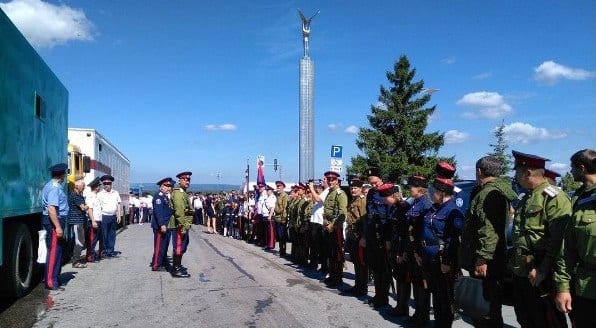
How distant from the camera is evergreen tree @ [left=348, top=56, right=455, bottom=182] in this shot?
134 ft

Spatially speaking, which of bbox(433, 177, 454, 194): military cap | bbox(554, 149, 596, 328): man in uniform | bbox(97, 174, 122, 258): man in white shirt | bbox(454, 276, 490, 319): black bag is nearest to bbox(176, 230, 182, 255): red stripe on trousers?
bbox(97, 174, 122, 258): man in white shirt

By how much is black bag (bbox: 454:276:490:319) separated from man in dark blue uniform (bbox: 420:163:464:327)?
15.1 inches

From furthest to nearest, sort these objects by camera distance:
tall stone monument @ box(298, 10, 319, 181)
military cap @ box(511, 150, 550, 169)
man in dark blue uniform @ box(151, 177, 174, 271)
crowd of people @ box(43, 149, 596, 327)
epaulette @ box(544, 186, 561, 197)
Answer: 1. tall stone monument @ box(298, 10, 319, 181)
2. man in dark blue uniform @ box(151, 177, 174, 271)
3. military cap @ box(511, 150, 550, 169)
4. epaulette @ box(544, 186, 561, 197)
5. crowd of people @ box(43, 149, 596, 327)

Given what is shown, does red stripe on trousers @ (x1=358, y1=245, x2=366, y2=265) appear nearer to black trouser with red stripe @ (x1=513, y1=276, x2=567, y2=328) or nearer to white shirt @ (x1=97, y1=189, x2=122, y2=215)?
black trouser with red stripe @ (x1=513, y1=276, x2=567, y2=328)

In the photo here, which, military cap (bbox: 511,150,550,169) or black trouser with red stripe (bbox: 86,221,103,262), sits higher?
military cap (bbox: 511,150,550,169)

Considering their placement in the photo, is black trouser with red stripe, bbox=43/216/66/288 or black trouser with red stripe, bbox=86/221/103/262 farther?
black trouser with red stripe, bbox=86/221/103/262

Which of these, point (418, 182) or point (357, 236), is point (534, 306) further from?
point (357, 236)

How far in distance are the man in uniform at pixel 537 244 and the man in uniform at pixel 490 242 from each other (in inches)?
11.6

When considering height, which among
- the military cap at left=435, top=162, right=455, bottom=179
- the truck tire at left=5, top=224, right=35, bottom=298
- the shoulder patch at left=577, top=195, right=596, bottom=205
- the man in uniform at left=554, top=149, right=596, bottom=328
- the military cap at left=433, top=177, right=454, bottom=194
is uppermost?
the military cap at left=435, top=162, right=455, bottom=179

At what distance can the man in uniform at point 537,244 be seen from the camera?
3.90 metres

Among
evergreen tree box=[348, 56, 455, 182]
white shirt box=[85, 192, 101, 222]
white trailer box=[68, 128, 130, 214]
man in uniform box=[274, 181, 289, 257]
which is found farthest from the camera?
evergreen tree box=[348, 56, 455, 182]

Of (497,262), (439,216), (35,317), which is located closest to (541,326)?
(497,262)

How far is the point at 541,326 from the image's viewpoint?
4031 mm

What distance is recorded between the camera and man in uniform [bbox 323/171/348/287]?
893 centimetres
